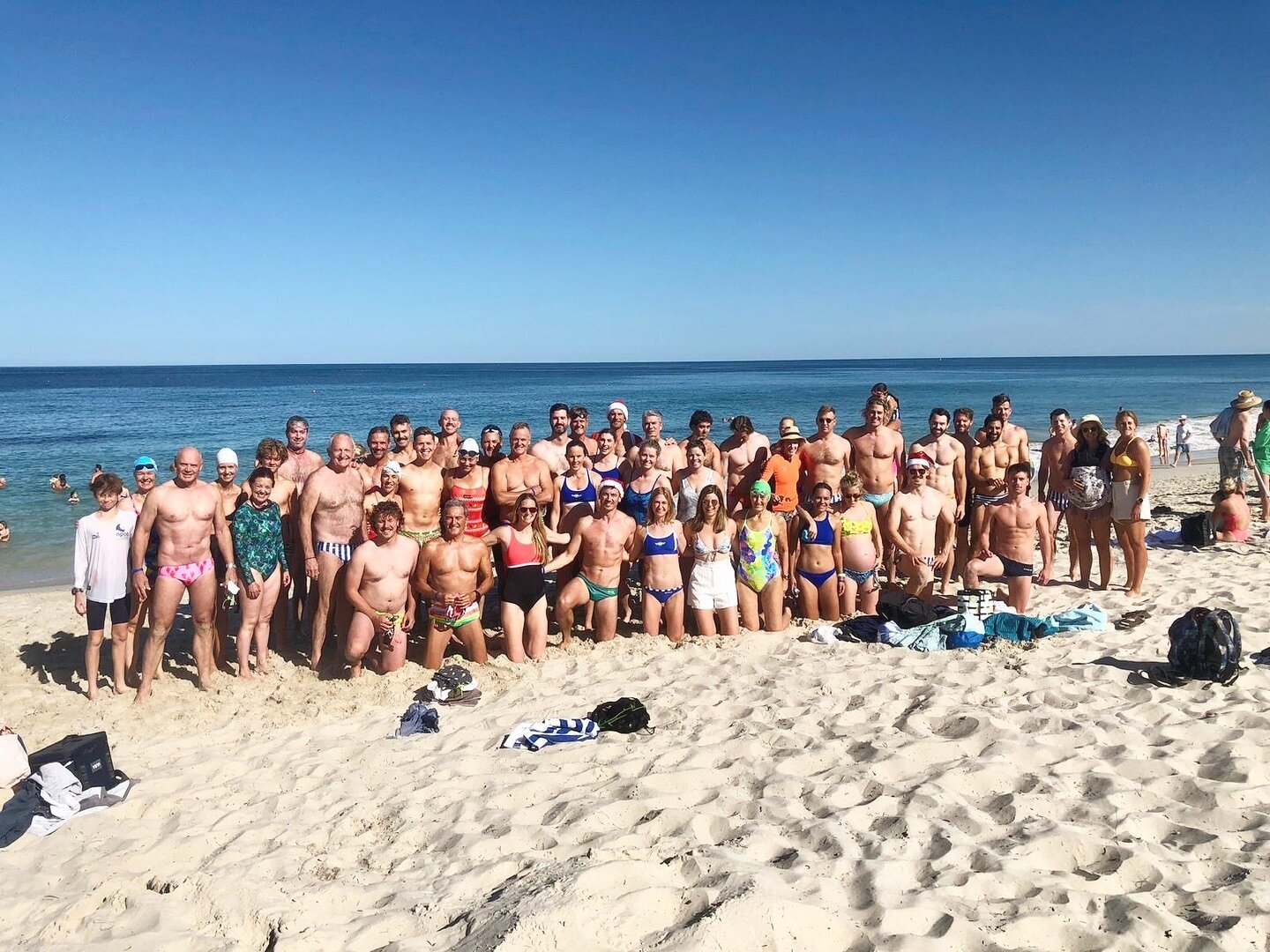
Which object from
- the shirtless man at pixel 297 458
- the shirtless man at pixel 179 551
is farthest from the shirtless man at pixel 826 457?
the shirtless man at pixel 179 551

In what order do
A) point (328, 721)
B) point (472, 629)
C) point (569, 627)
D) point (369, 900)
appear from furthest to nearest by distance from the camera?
point (569, 627)
point (472, 629)
point (328, 721)
point (369, 900)

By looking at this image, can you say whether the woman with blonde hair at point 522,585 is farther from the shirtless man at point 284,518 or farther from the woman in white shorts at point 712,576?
the shirtless man at point 284,518

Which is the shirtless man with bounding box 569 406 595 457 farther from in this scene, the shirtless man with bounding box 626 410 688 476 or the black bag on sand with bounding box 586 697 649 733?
the black bag on sand with bounding box 586 697 649 733

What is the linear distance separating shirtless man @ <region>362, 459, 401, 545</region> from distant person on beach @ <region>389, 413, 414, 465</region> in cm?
54

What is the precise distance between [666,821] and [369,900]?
1.35m

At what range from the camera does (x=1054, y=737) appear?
4.33 m

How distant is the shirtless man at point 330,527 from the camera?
20.5 feet

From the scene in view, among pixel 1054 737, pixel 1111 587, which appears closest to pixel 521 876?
pixel 1054 737

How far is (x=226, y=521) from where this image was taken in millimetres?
6035

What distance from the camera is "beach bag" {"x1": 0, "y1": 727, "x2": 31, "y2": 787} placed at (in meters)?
4.27

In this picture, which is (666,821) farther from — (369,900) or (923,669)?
(923,669)

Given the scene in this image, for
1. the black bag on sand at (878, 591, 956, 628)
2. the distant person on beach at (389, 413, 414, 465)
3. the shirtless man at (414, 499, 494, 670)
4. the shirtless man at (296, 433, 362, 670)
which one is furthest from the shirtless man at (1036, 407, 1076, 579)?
the shirtless man at (296, 433, 362, 670)

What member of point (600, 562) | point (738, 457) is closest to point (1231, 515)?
point (738, 457)

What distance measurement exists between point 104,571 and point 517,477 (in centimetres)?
328
